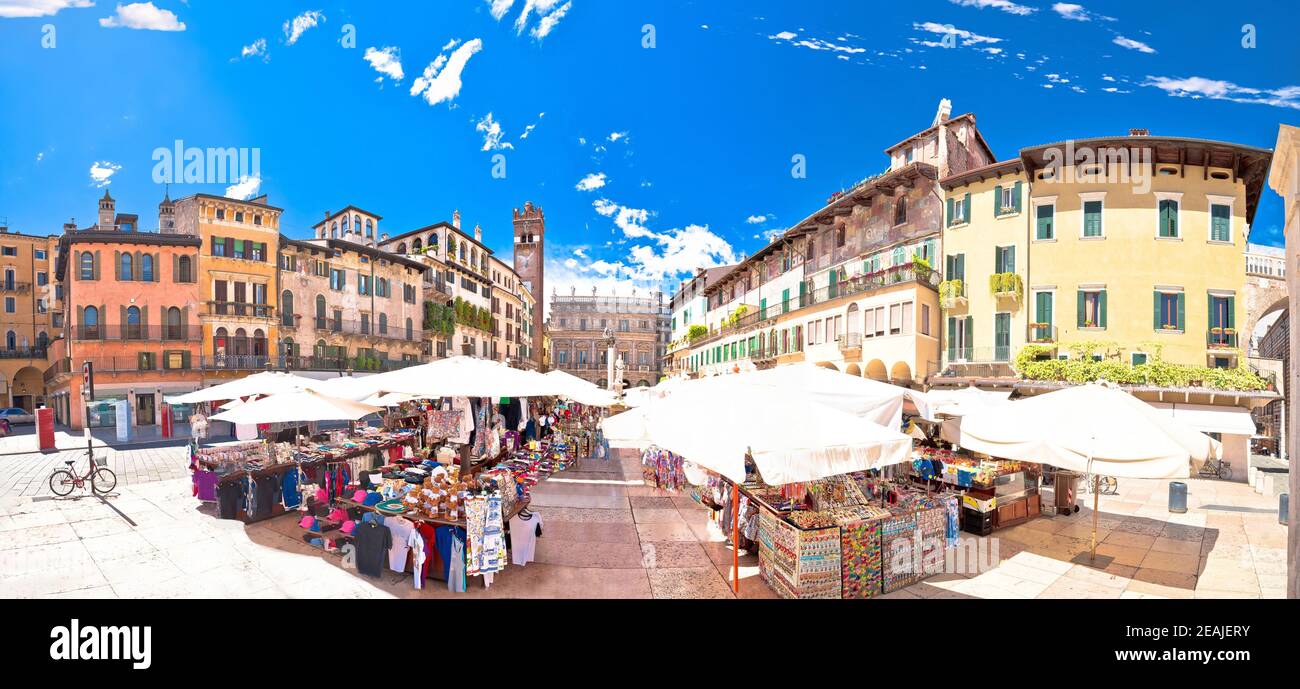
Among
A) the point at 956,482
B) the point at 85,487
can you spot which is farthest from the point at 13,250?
the point at 956,482

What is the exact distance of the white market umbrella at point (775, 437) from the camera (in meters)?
5.07

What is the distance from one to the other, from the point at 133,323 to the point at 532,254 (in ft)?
153

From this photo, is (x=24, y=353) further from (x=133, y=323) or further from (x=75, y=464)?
(x=75, y=464)

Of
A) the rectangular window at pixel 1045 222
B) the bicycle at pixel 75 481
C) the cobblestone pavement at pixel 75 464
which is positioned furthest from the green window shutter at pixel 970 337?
the bicycle at pixel 75 481

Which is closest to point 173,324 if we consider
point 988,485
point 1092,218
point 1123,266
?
point 988,485

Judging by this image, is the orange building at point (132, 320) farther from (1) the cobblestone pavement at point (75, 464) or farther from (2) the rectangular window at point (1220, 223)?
(2) the rectangular window at point (1220, 223)

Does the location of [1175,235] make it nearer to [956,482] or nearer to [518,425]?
[956,482]

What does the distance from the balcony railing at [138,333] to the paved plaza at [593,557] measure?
2420cm

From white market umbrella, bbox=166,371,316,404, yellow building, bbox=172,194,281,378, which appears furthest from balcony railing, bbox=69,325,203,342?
white market umbrella, bbox=166,371,316,404

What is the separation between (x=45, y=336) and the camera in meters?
45.3

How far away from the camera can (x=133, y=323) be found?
2995 cm

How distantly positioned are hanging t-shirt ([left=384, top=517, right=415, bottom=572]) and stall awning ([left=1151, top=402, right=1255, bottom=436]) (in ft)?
70.3
